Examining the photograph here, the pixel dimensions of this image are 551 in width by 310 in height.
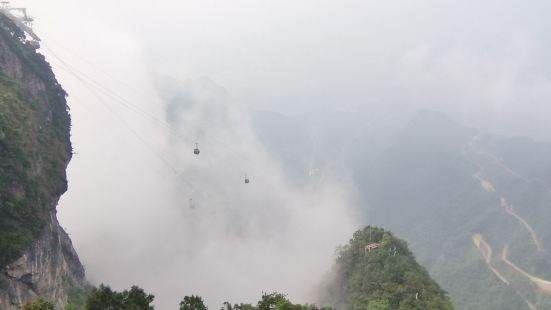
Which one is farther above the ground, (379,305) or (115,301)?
(379,305)

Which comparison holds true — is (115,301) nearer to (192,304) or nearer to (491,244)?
(192,304)

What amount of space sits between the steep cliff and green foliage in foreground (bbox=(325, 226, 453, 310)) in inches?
1009

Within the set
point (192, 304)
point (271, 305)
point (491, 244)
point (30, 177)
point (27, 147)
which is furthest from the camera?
point (491, 244)

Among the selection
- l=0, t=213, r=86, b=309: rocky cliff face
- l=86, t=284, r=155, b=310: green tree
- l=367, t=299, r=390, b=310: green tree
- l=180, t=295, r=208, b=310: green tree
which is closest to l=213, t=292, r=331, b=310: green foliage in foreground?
l=180, t=295, r=208, b=310: green tree

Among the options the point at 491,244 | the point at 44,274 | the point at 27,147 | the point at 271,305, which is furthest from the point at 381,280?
the point at 491,244

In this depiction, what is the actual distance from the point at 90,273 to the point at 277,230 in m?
88.9

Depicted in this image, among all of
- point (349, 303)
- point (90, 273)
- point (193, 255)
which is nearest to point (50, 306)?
point (349, 303)

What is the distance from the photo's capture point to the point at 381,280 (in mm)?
47406

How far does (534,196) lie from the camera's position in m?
180

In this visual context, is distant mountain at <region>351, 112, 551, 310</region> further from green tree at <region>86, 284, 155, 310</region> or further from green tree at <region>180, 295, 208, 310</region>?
green tree at <region>86, 284, 155, 310</region>

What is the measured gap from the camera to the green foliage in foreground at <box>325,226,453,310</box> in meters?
42.8

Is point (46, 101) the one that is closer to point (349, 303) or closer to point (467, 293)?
point (349, 303)

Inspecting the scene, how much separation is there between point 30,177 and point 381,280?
3109cm

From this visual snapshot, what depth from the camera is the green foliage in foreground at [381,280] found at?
42.8 m
